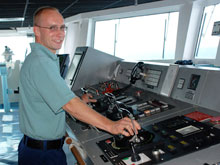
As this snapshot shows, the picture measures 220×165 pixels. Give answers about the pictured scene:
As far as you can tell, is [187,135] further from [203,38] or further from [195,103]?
[203,38]

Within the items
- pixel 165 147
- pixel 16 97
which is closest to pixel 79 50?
pixel 165 147

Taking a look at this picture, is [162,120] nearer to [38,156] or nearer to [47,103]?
[47,103]

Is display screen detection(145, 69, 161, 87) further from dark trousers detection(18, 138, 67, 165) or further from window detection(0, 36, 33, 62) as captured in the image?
window detection(0, 36, 33, 62)

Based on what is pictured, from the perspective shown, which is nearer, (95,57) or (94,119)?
(94,119)

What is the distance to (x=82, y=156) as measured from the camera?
1.17m

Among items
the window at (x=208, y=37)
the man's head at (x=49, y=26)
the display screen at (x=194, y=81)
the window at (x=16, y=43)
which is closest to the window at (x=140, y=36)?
the window at (x=208, y=37)

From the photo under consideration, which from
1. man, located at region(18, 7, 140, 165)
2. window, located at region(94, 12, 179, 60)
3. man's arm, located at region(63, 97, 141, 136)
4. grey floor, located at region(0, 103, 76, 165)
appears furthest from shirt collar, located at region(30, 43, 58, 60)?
window, located at region(94, 12, 179, 60)

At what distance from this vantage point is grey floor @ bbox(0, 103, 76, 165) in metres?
3.08

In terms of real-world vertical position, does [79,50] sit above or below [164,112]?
above

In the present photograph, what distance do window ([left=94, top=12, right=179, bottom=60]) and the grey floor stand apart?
8.97 feet

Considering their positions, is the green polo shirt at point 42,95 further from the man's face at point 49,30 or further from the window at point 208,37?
the window at point 208,37

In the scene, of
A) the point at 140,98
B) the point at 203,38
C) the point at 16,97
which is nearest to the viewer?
the point at 140,98

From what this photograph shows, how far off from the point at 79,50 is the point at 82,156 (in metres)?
1.75

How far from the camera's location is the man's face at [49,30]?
1276 millimetres
